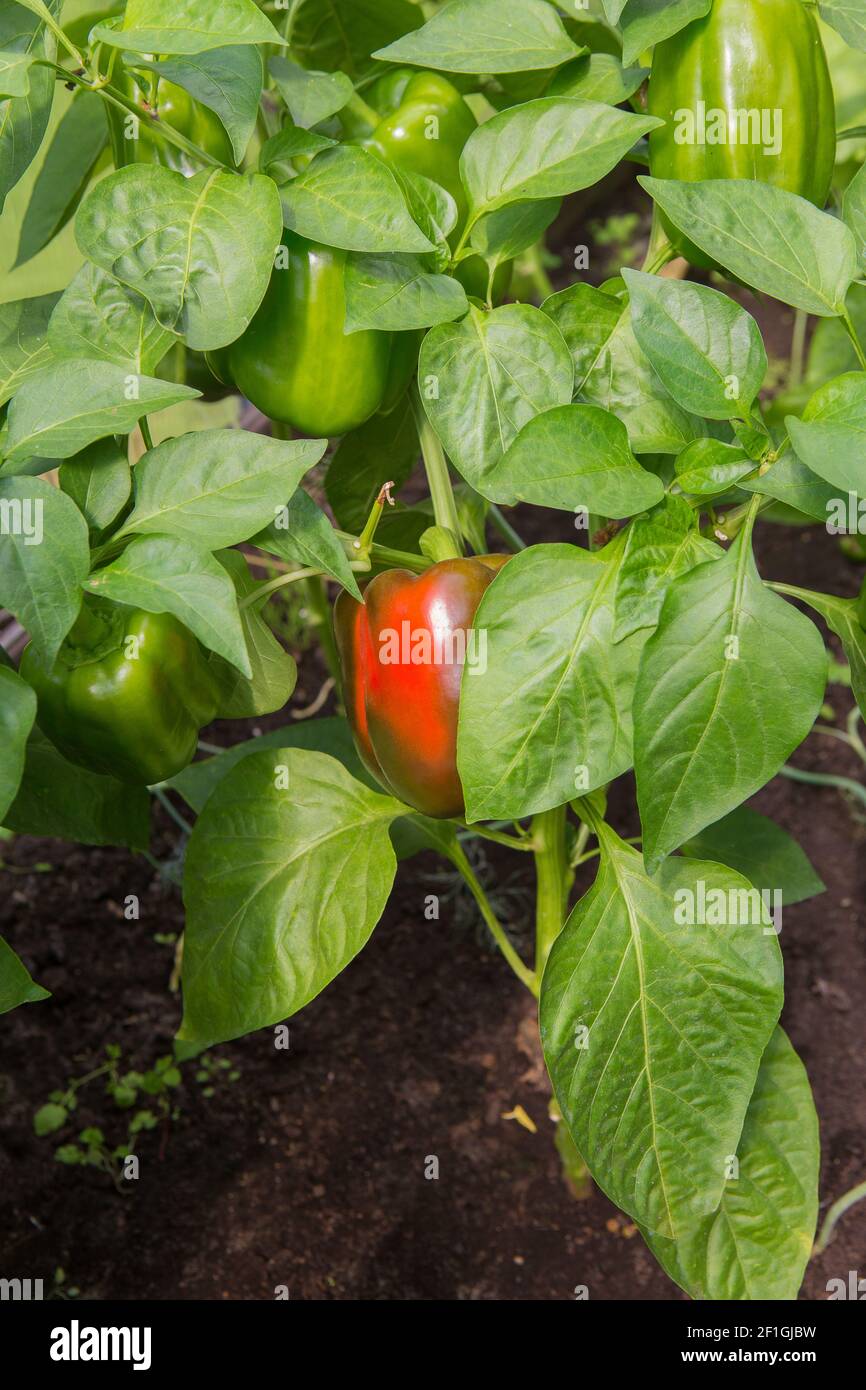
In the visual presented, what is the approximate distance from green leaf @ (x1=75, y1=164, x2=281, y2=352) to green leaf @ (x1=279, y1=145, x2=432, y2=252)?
0.09 feet

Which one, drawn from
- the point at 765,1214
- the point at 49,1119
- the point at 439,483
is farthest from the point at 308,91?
the point at 49,1119

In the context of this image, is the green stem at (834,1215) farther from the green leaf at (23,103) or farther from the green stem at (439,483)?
the green leaf at (23,103)

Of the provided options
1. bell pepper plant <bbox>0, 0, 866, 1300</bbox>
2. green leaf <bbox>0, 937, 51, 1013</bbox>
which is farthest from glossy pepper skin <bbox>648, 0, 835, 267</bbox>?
green leaf <bbox>0, 937, 51, 1013</bbox>

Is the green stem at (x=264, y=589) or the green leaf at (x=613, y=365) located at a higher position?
the green leaf at (x=613, y=365)

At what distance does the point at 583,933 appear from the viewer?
0.84 meters

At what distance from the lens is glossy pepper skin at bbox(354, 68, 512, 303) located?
83cm

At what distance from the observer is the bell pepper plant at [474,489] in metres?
0.67

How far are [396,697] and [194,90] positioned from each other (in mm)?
368

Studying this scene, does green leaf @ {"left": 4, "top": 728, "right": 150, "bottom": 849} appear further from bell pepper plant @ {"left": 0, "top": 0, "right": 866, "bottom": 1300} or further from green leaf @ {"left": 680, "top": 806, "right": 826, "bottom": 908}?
→ green leaf @ {"left": 680, "top": 806, "right": 826, "bottom": 908}

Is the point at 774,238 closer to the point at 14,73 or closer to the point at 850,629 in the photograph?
the point at 850,629

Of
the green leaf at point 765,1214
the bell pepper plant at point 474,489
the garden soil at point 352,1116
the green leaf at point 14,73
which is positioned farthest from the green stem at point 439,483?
the garden soil at point 352,1116

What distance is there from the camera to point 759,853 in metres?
1.05

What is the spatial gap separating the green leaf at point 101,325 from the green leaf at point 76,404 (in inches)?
2.1

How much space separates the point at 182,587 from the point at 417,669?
7.2 inches
